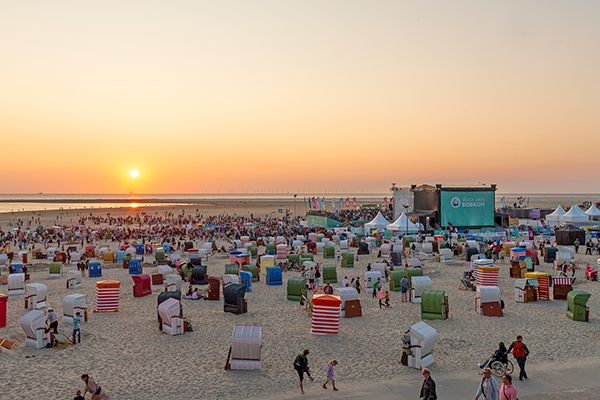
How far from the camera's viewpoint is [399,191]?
2040 inches

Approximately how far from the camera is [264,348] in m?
14.9

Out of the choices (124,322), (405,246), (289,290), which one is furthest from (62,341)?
(405,246)

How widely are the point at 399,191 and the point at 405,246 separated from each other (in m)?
13.8

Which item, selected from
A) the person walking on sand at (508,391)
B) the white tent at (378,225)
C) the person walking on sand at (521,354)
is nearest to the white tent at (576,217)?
the white tent at (378,225)

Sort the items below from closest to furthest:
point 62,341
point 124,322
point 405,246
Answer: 1. point 62,341
2. point 124,322
3. point 405,246

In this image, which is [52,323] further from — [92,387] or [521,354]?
[521,354]

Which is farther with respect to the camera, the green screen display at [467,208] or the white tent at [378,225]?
the green screen display at [467,208]

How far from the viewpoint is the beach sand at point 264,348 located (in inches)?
476

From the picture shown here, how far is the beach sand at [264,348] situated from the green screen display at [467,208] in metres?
28.0

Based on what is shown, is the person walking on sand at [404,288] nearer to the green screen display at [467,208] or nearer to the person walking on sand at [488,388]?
the person walking on sand at [488,388]

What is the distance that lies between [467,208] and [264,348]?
39.0 metres

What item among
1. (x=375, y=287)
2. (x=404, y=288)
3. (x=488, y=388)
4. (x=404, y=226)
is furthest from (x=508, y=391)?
(x=404, y=226)

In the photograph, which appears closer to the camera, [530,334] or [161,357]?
[161,357]

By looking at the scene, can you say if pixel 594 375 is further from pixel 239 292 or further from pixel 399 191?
pixel 399 191
